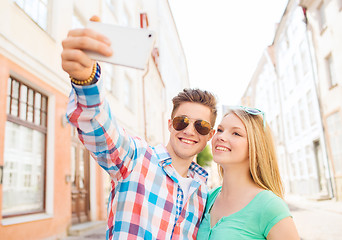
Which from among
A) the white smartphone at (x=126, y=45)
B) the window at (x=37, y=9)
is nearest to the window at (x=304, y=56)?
the window at (x=37, y=9)

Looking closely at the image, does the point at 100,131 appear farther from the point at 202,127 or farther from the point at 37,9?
the point at 37,9

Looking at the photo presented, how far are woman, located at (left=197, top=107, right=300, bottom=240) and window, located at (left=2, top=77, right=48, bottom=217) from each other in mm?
4458

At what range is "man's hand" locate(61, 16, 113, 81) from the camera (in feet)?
3.42

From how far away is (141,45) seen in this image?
1.08 metres

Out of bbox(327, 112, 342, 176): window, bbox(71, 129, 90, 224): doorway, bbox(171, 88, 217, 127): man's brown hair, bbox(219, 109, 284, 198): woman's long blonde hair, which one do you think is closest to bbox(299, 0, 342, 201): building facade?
bbox(327, 112, 342, 176): window

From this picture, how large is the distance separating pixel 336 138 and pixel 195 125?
48.3ft

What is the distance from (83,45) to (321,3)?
17.6 m

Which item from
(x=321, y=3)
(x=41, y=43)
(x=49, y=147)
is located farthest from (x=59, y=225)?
(x=321, y=3)

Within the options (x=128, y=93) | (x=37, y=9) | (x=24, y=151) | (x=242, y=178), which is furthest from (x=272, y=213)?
(x=128, y=93)

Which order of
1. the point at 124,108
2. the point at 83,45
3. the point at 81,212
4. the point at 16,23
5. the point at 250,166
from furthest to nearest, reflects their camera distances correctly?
the point at 124,108
the point at 81,212
the point at 16,23
the point at 250,166
the point at 83,45

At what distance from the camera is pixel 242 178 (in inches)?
94.0

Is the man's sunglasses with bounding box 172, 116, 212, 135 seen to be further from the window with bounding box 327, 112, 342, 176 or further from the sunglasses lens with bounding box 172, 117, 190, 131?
the window with bounding box 327, 112, 342, 176

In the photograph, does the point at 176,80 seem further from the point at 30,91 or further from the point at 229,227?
the point at 229,227

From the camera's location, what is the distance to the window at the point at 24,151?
563 centimetres
